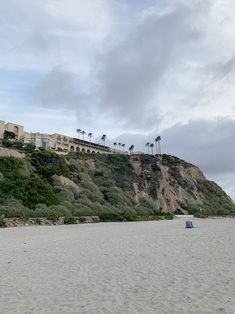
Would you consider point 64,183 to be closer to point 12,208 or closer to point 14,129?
point 12,208

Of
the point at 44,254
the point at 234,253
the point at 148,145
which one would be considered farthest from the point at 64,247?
the point at 148,145

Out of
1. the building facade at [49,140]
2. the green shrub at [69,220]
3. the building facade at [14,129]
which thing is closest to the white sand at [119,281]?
the green shrub at [69,220]

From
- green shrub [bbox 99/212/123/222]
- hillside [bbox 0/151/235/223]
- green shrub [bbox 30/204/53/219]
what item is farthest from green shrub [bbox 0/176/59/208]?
green shrub [bbox 99/212/123/222]

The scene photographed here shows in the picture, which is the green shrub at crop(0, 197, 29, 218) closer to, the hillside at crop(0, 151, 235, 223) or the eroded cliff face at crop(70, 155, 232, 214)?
the hillside at crop(0, 151, 235, 223)

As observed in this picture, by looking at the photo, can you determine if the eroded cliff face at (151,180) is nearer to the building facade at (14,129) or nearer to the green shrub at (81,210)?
the green shrub at (81,210)

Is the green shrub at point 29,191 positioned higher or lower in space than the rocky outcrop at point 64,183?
lower

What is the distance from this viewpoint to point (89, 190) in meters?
55.2

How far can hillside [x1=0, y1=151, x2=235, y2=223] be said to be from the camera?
41.3 m

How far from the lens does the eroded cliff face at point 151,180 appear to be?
72.4 m

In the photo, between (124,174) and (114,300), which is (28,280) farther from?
(124,174)

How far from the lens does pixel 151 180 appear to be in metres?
81.6

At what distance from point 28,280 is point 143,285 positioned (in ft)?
9.06

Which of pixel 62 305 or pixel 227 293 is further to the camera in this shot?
pixel 227 293

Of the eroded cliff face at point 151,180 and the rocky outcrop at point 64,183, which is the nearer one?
the rocky outcrop at point 64,183
